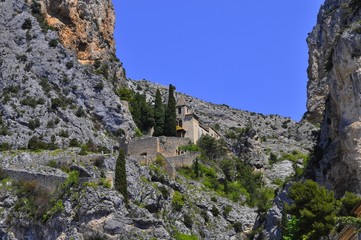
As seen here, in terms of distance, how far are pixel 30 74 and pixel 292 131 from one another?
145 feet

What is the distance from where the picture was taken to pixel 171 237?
5719cm

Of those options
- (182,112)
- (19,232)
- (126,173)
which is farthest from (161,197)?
(182,112)

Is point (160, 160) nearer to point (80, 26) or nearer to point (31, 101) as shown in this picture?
point (31, 101)

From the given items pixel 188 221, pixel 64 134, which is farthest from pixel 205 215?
pixel 64 134

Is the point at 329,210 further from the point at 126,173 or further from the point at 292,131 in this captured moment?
the point at 292,131

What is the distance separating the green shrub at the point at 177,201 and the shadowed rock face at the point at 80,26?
25828mm

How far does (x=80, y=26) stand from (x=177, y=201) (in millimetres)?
29923

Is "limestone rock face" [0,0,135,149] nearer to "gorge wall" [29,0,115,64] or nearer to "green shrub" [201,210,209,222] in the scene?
"gorge wall" [29,0,115,64]

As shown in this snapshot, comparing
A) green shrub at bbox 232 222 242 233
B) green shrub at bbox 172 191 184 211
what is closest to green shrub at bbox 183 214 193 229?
green shrub at bbox 172 191 184 211

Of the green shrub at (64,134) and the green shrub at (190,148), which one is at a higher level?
the green shrub at (64,134)

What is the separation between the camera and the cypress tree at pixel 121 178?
5725cm

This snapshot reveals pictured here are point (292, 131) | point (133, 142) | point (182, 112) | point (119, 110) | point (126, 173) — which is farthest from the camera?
point (292, 131)

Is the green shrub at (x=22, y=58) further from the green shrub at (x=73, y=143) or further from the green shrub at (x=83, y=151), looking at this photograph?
the green shrub at (x=83, y=151)

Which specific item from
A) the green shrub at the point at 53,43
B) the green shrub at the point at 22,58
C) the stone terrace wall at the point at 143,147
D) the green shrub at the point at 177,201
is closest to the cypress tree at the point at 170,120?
the stone terrace wall at the point at 143,147
